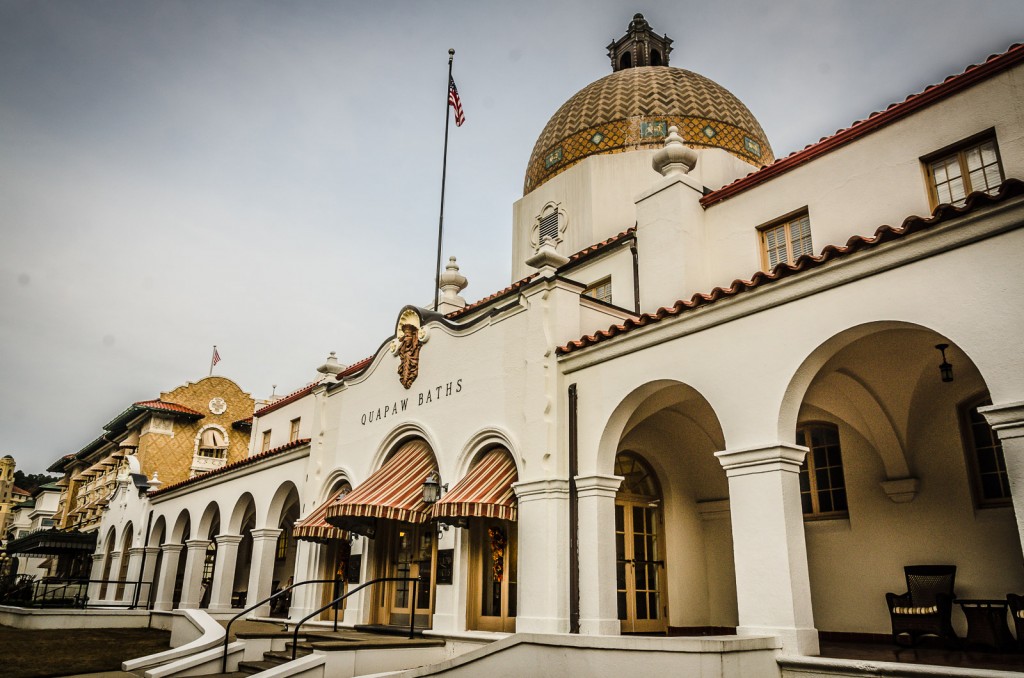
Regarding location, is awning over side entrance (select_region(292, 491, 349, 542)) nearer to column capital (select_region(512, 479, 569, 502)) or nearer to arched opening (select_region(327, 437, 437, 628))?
arched opening (select_region(327, 437, 437, 628))

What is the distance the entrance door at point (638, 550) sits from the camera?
12.0 m

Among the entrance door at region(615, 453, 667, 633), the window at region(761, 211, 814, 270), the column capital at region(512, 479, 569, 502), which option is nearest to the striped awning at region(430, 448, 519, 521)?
the column capital at region(512, 479, 569, 502)

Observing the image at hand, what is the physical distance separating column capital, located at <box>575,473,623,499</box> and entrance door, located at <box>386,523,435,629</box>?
4081mm

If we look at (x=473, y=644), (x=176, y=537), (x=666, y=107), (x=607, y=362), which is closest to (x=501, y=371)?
(x=607, y=362)

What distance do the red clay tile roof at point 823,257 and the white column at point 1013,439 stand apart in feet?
6.27

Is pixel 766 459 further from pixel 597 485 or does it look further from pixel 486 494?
pixel 486 494

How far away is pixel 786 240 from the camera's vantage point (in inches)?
500

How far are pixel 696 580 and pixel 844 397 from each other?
3979 mm

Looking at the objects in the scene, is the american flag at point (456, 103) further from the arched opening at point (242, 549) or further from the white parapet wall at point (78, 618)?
the white parapet wall at point (78, 618)

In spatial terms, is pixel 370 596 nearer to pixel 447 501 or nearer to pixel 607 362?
pixel 447 501

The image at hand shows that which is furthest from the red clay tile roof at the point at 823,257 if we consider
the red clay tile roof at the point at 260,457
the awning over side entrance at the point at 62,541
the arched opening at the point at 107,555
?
the awning over side entrance at the point at 62,541

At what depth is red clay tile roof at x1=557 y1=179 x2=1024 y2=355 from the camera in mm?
7188

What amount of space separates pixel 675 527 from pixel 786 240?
16.7 feet

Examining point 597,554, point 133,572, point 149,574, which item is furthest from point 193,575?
point 597,554
